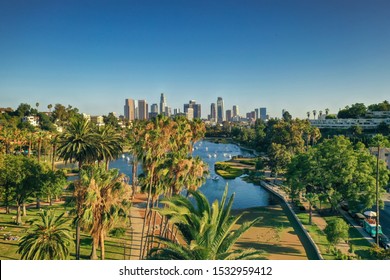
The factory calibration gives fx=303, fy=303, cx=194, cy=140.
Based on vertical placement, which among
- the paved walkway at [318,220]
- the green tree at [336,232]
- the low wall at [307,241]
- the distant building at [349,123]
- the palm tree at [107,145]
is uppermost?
the distant building at [349,123]

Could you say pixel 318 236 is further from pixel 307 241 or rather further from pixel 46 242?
pixel 46 242

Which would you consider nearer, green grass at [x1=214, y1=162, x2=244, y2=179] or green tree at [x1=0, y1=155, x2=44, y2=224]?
green tree at [x1=0, y1=155, x2=44, y2=224]

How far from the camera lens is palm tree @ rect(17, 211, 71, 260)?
13672 millimetres

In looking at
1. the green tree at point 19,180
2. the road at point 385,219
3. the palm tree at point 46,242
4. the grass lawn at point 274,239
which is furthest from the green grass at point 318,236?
the green tree at point 19,180

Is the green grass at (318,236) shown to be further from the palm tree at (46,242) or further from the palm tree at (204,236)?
the palm tree at (46,242)

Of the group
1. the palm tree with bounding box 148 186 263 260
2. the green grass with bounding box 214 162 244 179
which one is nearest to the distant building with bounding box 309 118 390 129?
the green grass with bounding box 214 162 244 179

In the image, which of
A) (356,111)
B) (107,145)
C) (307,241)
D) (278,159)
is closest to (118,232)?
(107,145)

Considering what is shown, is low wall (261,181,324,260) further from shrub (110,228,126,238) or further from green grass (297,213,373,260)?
shrub (110,228,126,238)

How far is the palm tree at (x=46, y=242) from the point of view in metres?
13.7

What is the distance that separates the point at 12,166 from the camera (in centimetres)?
2633

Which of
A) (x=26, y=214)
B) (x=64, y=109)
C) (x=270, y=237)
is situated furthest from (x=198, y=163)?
(x=64, y=109)

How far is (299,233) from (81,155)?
20821mm

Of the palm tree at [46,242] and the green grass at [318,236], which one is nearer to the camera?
the palm tree at [46,242]
